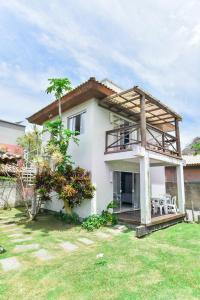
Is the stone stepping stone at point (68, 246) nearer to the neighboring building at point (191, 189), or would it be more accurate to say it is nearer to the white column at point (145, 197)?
the white column at point (145, 197)

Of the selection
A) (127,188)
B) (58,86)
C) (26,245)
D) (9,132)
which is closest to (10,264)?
(26,245)

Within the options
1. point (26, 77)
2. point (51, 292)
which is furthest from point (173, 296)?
point (26, 77)

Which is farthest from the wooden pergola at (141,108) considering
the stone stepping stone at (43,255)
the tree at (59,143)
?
the stone stepping stone at (43,255)

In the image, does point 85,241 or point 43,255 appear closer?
point 43,255

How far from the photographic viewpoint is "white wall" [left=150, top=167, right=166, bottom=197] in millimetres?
14836

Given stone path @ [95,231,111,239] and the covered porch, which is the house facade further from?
stone path @ [95,231,111,239]

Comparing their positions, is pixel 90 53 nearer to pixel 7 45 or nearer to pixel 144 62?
pixel 144 62

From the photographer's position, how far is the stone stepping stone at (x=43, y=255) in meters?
5.66

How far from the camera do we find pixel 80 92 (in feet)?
33.8

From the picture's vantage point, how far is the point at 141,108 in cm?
930

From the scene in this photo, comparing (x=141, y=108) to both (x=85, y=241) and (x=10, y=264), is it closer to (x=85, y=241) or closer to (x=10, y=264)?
(x=85, y=241)

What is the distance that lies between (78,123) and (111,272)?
8286mm

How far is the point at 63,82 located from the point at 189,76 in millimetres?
8009

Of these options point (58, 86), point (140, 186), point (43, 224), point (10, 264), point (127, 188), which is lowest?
point (10, 264)
